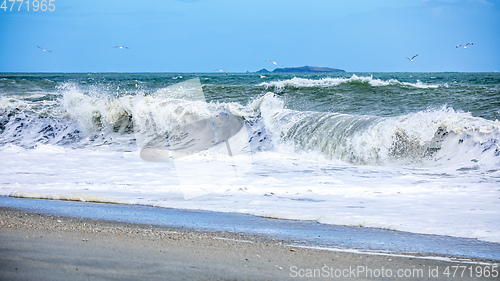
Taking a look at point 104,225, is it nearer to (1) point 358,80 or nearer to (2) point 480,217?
(2) point 480,217

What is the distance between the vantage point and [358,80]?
19.1 m

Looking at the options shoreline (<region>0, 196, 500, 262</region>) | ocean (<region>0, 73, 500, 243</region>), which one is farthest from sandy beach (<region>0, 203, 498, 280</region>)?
ocean (<region>0, 73, 500, 243</region>)

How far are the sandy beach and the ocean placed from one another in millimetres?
1391

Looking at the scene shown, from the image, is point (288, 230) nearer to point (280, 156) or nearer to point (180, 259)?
point (180, 259)

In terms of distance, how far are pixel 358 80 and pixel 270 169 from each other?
11.9 metres

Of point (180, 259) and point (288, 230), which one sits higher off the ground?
point (180, 259)

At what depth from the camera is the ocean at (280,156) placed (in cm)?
571

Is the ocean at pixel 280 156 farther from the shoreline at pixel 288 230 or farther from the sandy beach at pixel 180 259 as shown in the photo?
the sandy beach at pixel 180 259

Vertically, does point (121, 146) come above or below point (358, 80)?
below

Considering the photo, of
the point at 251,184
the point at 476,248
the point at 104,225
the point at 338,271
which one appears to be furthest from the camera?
the point at 251,184

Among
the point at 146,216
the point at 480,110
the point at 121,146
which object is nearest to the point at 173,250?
the point at 146,216

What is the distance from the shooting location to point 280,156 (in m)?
9.62

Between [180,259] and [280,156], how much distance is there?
6568mm

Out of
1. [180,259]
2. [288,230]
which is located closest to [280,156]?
[288,230]
